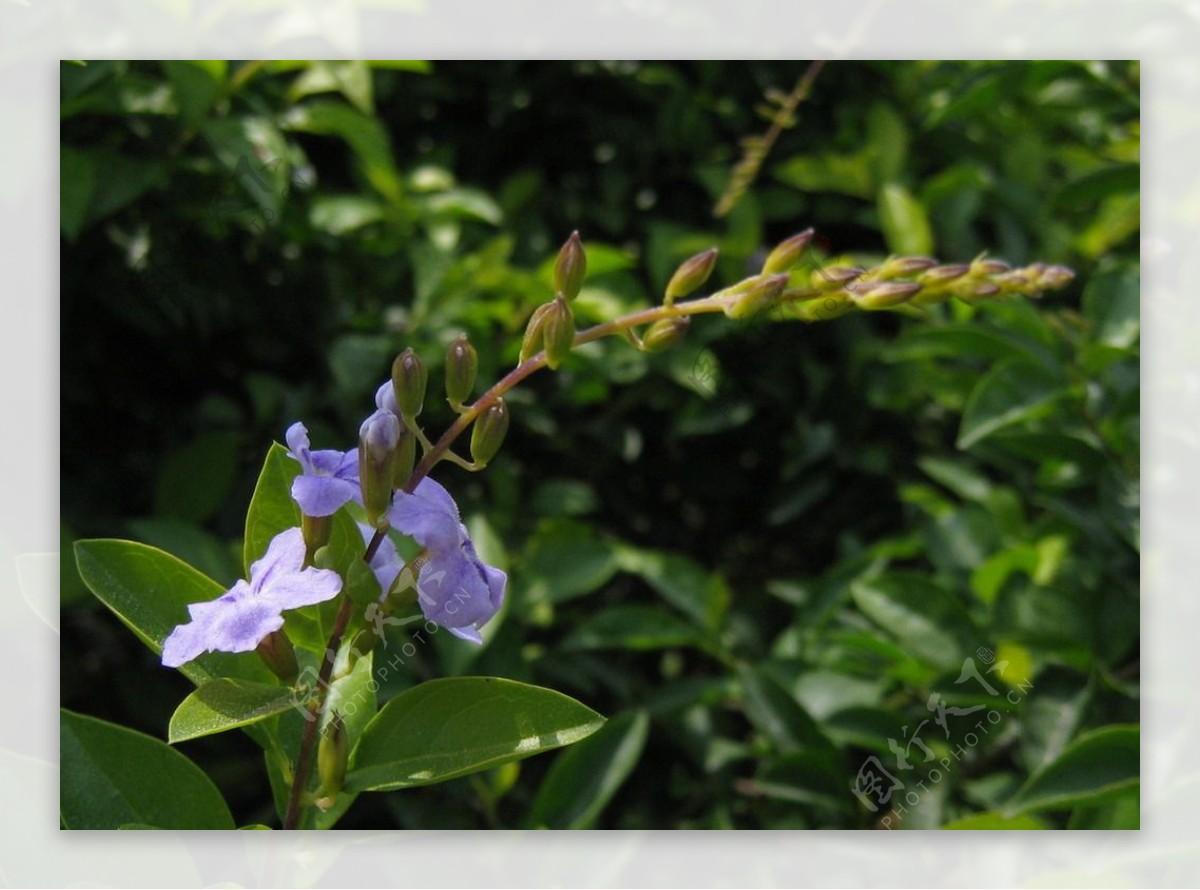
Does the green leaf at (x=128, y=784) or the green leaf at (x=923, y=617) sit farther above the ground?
the green leaf at (x=128, y=784)

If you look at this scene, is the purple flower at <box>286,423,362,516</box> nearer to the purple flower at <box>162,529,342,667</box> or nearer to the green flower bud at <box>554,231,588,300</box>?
the purple flower at <box>162,529,342,667</box>

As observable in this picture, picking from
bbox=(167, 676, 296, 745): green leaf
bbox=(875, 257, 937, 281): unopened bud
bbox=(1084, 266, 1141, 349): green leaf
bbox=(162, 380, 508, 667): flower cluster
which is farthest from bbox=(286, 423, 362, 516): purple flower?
bbox=(1084, 266, 1141, 349): green leaf

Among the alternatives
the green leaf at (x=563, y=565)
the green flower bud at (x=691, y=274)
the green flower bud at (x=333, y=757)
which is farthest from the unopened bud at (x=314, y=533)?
the green leaf at (x=563, y=565)

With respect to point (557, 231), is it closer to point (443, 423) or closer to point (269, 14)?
point (443, 423)

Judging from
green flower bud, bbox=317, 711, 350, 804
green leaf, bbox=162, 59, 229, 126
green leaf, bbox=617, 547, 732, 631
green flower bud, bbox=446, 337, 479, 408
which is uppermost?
green leaf, bbox=162, 59, 229, 126

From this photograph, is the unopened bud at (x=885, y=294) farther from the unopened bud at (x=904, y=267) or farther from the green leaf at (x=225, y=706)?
the green leaf at (x=225, y=706)

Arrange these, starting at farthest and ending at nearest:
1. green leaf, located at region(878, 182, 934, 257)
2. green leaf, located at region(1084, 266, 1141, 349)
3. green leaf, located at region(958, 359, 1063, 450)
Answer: green leaf, located at region(878, 182, 934, 257), green leaf, located at region(1084, 266, 1141, 349), green leaf, located at region(958, 359, 1063, 450)

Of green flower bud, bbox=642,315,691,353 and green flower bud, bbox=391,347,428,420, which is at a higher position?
green flower bud, bbox=642,315,691,353

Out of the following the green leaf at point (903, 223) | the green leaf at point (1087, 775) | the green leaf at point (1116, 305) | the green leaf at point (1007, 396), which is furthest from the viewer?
the green leaf at point (903, 223)
